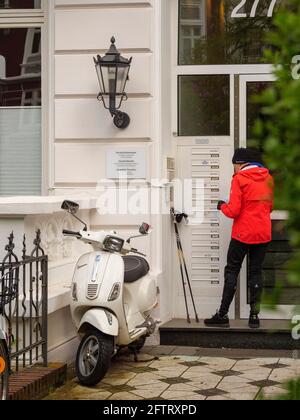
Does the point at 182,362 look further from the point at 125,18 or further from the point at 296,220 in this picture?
the point at 296,220

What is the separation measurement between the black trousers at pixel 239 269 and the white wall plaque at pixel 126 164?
1152 millimetres

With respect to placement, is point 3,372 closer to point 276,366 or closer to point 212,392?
point 212,392

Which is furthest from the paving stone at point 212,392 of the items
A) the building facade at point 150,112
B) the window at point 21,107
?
the window at point 21,107

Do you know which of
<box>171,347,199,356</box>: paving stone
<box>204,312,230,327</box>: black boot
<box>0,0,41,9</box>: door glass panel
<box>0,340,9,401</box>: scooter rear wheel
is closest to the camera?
<box>0,340,9,401</box>: scooter rear wheel

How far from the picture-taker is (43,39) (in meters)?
8.27

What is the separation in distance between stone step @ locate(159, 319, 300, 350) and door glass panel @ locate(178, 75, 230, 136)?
2.08 meters

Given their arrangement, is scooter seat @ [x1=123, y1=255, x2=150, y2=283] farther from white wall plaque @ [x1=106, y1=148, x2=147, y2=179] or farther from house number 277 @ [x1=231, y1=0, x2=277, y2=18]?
house number 277 @ [x1=231, y1=0, x2=277, y2=18]

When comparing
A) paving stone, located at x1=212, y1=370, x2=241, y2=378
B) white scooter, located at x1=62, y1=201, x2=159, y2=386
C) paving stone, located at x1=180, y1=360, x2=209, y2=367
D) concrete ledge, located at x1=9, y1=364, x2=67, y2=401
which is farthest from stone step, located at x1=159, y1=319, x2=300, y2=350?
concrete ledge, located at x1=9, y1=364, x2=67, y2=401

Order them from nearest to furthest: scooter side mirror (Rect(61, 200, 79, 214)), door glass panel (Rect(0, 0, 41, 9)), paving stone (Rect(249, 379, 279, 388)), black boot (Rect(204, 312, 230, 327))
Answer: scooter side mirror (Rect(61, 200, 79, 214)), paving stone (Rect(249, 379, 279, 388)), black boot (Rect(204, 312, 230, 327)), door glass panel (Rect(0, 0, 41, 9))

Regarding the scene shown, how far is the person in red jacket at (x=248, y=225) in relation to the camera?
7441mm

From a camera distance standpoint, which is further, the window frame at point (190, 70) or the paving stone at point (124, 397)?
the window frame at point (190, 70)

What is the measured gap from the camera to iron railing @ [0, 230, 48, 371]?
18.6ft

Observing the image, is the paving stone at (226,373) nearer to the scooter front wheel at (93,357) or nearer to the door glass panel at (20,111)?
the scooter front wheel at (93,357)

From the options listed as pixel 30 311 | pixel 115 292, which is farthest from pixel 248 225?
pixel 30 311
